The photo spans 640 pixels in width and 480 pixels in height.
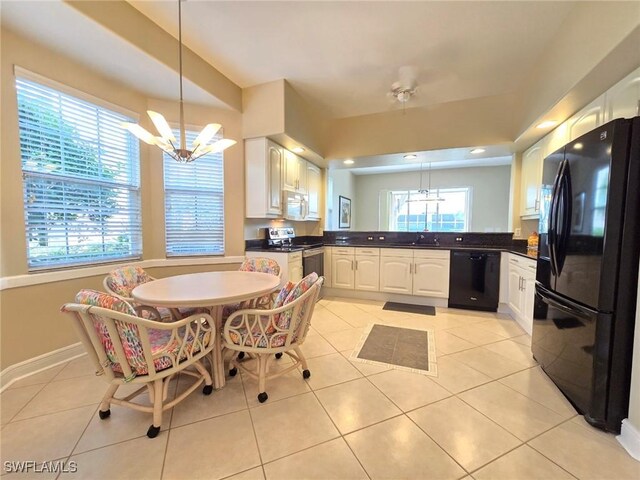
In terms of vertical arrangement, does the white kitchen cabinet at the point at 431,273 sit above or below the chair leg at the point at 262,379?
above

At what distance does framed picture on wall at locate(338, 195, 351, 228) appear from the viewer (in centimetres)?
631

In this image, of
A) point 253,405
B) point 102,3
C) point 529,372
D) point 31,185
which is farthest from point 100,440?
point 529,372

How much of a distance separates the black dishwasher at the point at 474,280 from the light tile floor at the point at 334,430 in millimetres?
1455

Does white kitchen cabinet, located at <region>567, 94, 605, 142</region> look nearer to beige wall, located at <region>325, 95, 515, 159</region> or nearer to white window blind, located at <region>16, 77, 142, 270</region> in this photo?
beige wall, located at <region>325, 95, 515, 159</region>

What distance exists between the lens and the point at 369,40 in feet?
7.79

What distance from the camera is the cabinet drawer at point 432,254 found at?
3776mm

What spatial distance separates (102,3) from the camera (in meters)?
1.87

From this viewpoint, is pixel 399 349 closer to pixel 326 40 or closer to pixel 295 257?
pixel 295 257

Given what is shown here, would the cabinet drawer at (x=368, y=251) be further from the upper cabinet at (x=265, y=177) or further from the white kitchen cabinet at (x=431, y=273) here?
the upper cabinet at (x=265, y=177)

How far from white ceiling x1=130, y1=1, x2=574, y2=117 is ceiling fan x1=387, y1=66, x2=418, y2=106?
0.22 feet

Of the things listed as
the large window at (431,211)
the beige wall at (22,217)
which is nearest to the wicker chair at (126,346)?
the beige wall at (22,217)

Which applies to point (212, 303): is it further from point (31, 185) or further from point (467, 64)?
point (467, 64)

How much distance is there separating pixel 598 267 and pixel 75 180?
389cm

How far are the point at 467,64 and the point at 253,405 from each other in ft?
11.8
